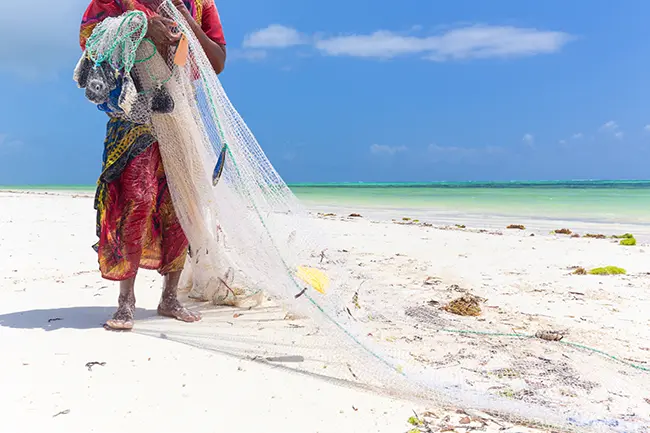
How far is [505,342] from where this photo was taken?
2.95 meters

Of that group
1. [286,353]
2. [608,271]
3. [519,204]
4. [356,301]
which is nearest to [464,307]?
[356,301]

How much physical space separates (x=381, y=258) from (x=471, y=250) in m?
1.41

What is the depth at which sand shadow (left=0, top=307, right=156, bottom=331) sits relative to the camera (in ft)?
9.60

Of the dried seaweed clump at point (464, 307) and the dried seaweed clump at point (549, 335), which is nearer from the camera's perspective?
the dried seaweed clump at point (549, 335)

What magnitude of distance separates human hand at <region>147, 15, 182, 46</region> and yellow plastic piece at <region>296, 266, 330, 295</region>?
146cm

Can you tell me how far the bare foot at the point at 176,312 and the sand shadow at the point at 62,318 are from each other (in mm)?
118

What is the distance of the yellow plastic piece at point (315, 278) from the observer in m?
2.70

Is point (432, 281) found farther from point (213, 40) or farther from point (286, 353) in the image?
point (213, 40)

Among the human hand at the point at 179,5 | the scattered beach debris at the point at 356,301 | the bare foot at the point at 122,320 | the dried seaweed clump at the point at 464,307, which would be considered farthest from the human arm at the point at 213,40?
the dried seaweed clump at the point at 464,307

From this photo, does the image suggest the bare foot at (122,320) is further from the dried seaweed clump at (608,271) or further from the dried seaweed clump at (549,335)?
the dried seaweed clump at (608,271)

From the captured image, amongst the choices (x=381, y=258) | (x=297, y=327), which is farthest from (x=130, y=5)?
(x=381, y=258)

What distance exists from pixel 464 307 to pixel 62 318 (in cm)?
267

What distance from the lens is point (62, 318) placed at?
3.11 m

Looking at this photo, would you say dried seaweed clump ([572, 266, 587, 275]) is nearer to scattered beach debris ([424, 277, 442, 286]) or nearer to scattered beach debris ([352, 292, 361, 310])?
scattered beach debris ([424, 277, 442, 286])
